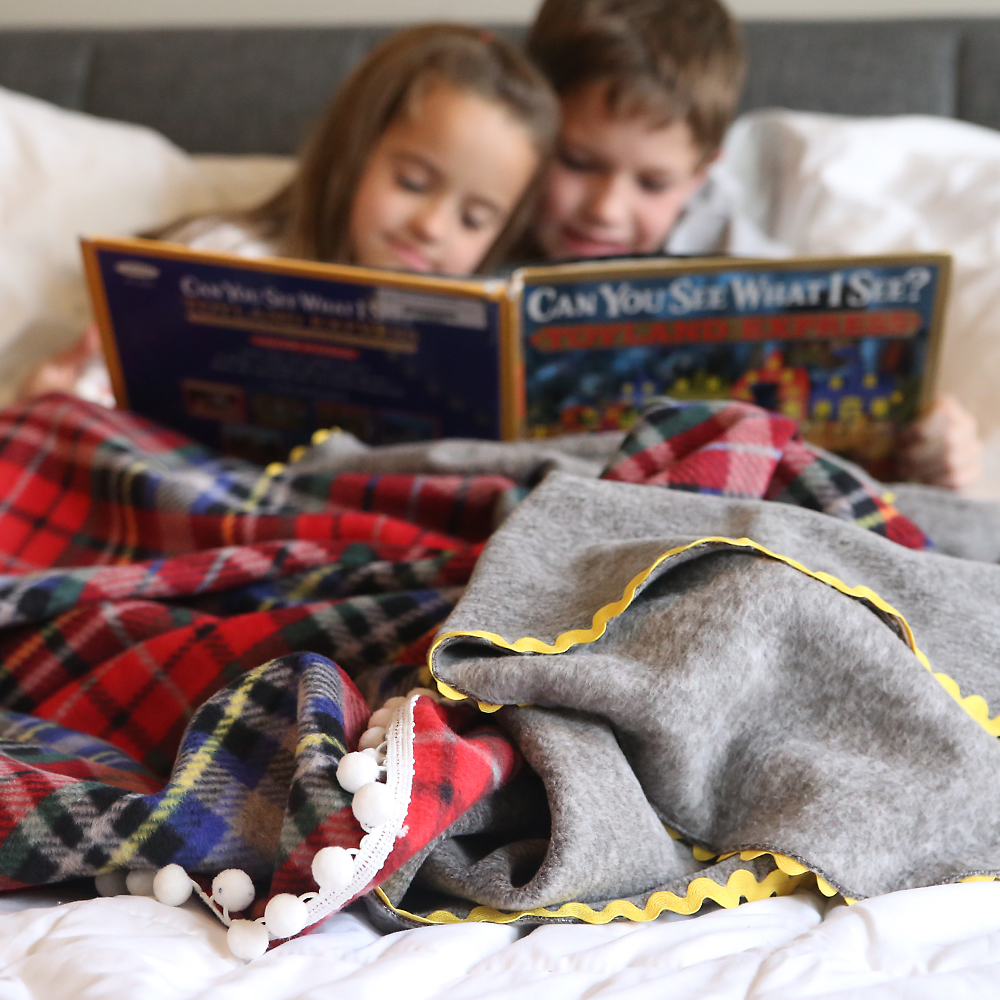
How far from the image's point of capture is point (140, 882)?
0.40m

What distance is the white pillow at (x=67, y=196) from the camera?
117cm

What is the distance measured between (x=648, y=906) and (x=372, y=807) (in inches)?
5.1

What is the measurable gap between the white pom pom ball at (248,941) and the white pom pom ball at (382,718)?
10 centimetres

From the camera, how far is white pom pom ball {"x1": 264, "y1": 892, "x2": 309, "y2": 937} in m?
0.35

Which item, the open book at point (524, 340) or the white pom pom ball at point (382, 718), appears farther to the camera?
the open book at point (524, 340)

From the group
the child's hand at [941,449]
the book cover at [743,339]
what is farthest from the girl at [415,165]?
the child's hand at [941,449]

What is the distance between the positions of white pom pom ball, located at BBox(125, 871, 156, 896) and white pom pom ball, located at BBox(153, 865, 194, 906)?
15 millimetres

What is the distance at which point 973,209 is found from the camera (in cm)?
107

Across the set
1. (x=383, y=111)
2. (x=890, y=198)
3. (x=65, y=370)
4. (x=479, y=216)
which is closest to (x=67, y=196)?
(x=65, y=370)

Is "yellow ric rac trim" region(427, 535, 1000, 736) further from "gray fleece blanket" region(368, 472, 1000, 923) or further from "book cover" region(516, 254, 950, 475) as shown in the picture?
"book cover" region(516, 254, 950, 475)

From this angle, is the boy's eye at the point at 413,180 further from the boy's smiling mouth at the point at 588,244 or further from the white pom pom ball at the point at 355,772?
the white pom pom ball at the point at 355,772

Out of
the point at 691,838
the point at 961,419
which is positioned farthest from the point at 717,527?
the point at 961,419

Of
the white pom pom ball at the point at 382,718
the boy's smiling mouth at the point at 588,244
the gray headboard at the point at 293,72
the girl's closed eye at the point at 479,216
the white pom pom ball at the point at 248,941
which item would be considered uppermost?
the gray headboard at the point at 293,72

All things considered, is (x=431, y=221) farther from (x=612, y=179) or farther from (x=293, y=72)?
(x=293, y=72)
